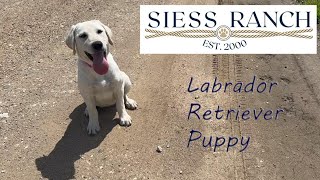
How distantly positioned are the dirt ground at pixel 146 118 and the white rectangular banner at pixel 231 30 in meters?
0.25

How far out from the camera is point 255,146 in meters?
6.48

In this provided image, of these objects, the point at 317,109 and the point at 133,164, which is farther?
the point at 317,109

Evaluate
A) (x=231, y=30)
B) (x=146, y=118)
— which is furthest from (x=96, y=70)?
(x=231, y=30)

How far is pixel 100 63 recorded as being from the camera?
226 inches

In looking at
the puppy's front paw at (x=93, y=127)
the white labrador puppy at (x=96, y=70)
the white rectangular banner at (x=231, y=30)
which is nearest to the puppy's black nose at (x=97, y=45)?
the white labrador puppy at (x=96, y=70)

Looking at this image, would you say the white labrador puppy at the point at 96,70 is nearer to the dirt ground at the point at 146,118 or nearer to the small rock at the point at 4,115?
the dirt ground at the point at 146,118

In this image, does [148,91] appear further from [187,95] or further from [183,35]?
[183,35]

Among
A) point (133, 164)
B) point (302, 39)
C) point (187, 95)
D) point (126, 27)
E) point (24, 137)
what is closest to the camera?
point (133, 164)

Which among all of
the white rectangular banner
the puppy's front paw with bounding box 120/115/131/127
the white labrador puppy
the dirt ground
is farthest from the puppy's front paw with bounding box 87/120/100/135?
the white rectangular banner

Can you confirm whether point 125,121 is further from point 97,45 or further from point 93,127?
point 97,45

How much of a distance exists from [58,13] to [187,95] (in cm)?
414

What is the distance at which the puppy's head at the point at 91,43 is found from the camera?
563cm

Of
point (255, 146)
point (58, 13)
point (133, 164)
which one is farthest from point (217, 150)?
point (58, 13)

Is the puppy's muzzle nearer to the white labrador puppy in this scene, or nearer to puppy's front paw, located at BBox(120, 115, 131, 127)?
the white labrador puppy
